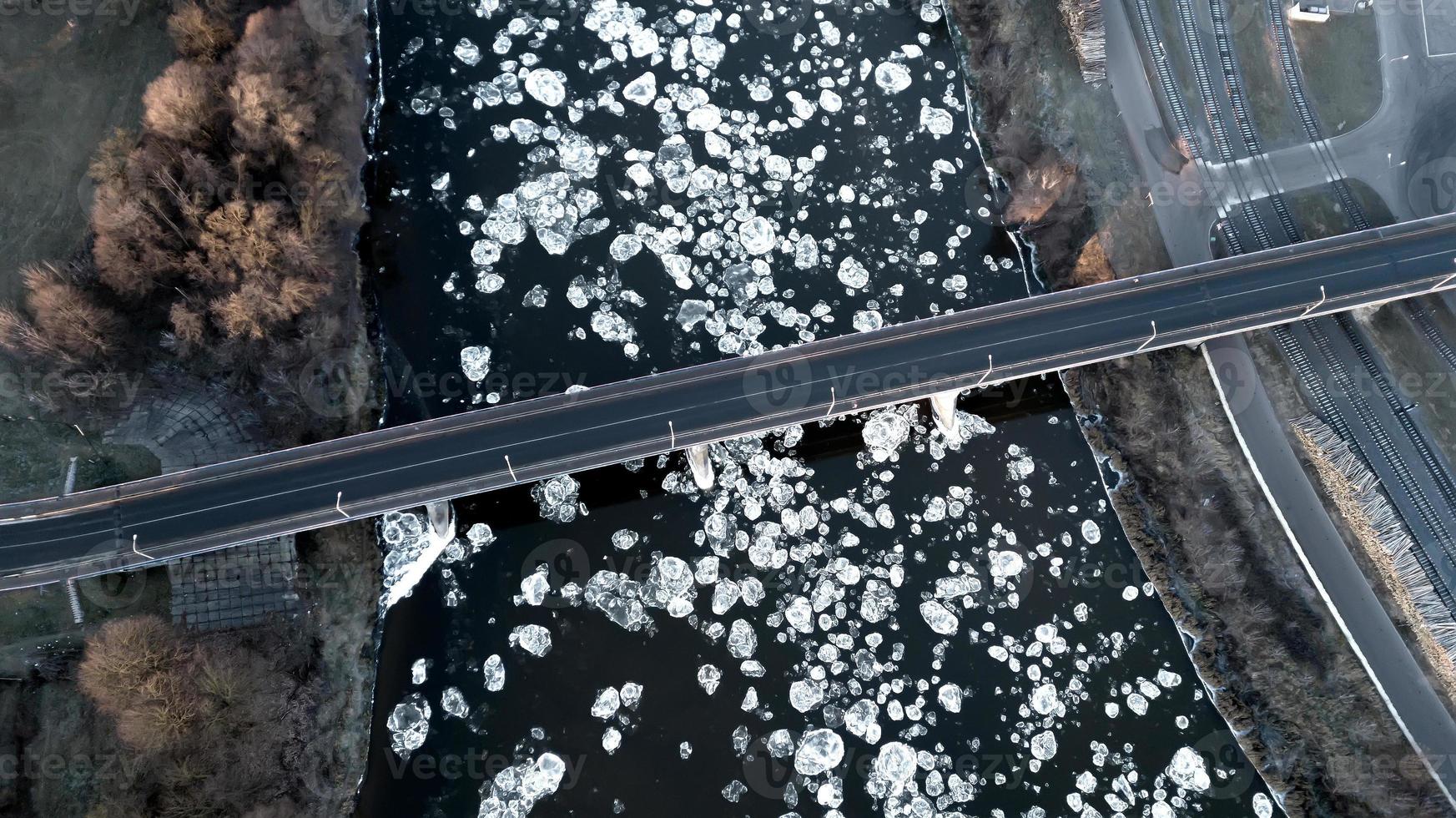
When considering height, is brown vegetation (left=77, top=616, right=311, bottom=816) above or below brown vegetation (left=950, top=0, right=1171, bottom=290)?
below

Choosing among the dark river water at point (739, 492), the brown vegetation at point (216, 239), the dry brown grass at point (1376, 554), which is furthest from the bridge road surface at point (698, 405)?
the dry brown grass at point (1376, 554)

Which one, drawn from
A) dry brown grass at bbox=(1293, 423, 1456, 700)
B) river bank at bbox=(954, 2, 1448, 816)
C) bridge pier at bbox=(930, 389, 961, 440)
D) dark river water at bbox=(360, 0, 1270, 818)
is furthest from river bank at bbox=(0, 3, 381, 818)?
dry brown grass at bbox=(1293, 423, 1456, 700)

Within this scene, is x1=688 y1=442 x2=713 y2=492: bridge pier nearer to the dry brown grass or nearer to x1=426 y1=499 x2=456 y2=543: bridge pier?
x1=426 y1=499 x2=456 y2=543: bridge pier

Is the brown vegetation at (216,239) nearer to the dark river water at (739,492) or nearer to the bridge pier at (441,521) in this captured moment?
the dark river water at (739,492)

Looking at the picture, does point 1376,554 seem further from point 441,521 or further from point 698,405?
point 441,521

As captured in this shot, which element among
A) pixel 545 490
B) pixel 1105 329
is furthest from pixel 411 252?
pixel 1105 329

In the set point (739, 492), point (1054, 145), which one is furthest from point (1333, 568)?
point (739, 492)
